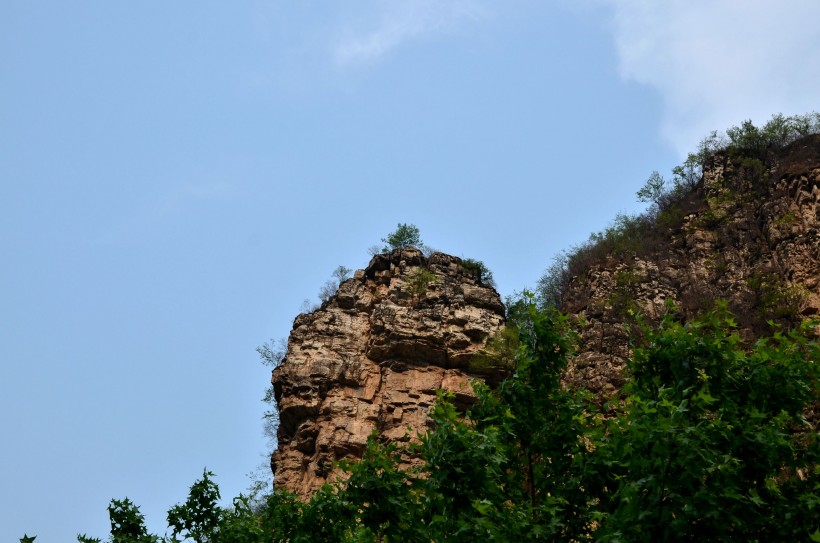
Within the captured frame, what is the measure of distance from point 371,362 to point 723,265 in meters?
14.1

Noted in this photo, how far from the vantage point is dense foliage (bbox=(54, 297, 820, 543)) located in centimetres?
1262

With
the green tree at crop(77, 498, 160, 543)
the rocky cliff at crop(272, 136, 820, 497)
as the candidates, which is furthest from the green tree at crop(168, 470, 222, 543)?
the rocky cliff at crop(272, 136, 820, 497)

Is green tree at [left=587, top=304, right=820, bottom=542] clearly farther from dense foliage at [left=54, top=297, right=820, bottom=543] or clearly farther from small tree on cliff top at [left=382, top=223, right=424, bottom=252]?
small tree on cliff top at [left=382, top=223, right=424, bottom=252]

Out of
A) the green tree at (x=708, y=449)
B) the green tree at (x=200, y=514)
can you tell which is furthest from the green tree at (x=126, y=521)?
the green tree at (x=708, y=449)

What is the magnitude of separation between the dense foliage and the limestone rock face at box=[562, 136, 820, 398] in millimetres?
15336

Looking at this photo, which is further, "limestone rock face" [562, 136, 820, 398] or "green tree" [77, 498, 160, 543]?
"limestone rock face" [562, 136, 820, 398]

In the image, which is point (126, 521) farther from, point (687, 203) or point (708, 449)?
point (687, 203)

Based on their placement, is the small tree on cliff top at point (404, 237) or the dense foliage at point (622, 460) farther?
the small tree on cliff top at point (404, 237)

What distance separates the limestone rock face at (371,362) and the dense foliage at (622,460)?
1680 centimetres

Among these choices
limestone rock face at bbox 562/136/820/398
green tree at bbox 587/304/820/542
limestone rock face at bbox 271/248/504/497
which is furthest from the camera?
limestone rock face at bbox 271/248/504/497

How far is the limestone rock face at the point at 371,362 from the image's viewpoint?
118 ft

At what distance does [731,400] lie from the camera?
1536 centimetres

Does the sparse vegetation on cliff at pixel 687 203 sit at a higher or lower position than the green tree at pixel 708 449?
higher

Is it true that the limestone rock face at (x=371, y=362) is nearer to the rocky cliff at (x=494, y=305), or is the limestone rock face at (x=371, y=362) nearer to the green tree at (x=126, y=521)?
the rocky cliff at (x=494, y=305)
